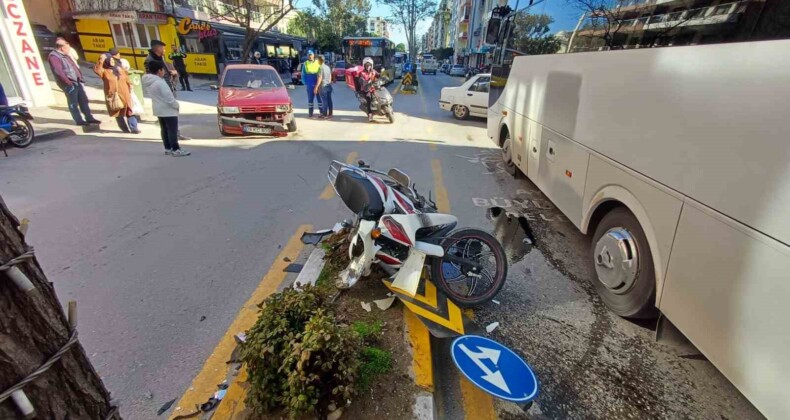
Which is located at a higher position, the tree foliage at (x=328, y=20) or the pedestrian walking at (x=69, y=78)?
the tree foliage at (x=328, y=20)

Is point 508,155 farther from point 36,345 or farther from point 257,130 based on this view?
point 36,345

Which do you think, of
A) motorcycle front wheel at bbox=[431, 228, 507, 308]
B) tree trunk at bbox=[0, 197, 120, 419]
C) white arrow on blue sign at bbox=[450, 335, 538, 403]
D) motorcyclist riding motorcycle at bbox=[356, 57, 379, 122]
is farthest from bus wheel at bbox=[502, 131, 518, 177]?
tree trunk at bbox=[0, 197, 120, 419]

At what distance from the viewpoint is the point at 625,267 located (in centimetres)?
301

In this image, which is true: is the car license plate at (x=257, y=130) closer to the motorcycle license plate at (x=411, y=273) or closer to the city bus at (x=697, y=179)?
the city bus at (x=697, y=179)

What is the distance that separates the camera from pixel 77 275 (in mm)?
3619

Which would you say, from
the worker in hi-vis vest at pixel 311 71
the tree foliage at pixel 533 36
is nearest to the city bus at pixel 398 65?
the worker in hi-vis vest at pixel 311 71

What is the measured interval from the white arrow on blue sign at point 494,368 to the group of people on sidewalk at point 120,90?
7.33 m

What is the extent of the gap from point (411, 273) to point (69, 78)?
10523mm

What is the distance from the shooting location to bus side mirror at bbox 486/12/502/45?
23.3ft

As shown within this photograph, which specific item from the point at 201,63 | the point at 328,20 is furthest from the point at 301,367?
the point at 328,20

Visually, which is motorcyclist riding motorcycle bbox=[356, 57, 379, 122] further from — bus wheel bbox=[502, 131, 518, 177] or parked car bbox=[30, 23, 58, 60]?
parked car bbox=[30, 23, 58, 60]

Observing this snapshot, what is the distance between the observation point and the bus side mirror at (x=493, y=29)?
7105mm

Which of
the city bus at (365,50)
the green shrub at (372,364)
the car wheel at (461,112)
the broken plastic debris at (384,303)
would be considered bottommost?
the broken plastic debris at (384,303)

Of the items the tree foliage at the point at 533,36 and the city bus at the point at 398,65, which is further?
the city bus at the point at 398,65
